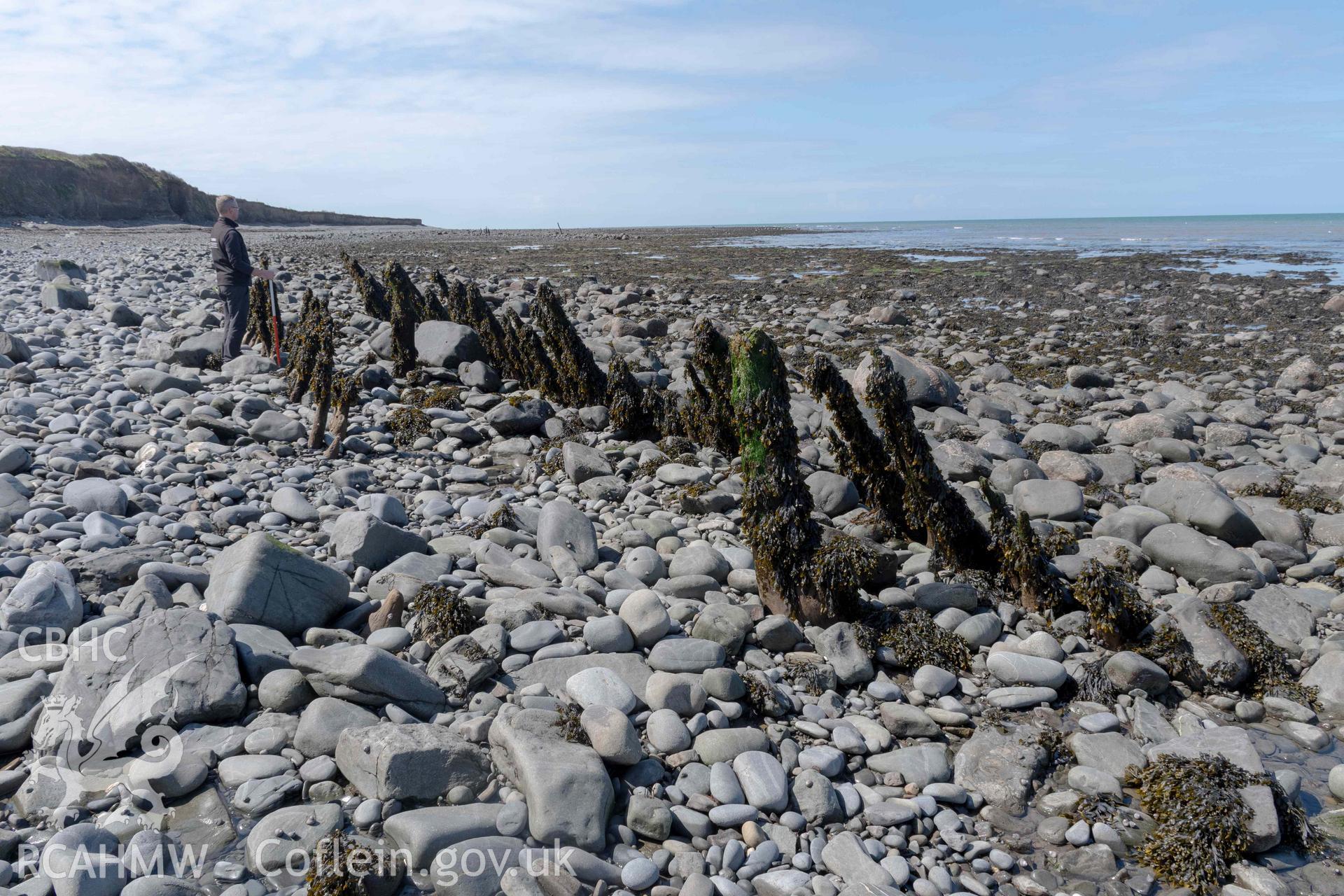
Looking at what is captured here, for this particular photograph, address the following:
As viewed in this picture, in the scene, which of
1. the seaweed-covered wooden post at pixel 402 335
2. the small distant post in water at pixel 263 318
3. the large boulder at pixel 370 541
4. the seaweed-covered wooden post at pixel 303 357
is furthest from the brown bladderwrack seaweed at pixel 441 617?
the small distant post in water at pixel 263 318

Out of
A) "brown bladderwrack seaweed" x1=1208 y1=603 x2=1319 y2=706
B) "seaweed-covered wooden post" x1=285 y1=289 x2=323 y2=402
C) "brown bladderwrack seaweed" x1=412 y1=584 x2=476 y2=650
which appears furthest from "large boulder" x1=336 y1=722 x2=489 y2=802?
"seaweed-covered wooden post" x1=285 y1=289 x2=323 y2=402

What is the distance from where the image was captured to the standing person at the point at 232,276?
38.8 feet

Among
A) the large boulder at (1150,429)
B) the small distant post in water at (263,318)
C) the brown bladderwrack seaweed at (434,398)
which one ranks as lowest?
the large boulder at (1150,429)

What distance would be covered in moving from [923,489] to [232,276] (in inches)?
417

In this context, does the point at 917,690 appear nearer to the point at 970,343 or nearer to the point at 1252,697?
the point at 1252,697

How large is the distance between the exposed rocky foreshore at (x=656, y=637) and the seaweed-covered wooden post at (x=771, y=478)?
0.09ft

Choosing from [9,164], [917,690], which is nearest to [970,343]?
[917,690]

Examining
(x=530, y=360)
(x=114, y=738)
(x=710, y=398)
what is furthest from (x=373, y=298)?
(x=114, y=738)

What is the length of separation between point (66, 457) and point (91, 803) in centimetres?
492

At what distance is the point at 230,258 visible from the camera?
38.6 ft

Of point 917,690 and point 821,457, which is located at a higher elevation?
point 821,457

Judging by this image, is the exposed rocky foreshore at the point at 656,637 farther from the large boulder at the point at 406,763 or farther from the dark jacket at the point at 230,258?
the dark jacket at the point at 230,258

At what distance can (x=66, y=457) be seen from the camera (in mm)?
7062

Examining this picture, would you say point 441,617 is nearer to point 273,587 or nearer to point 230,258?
point 273,587
